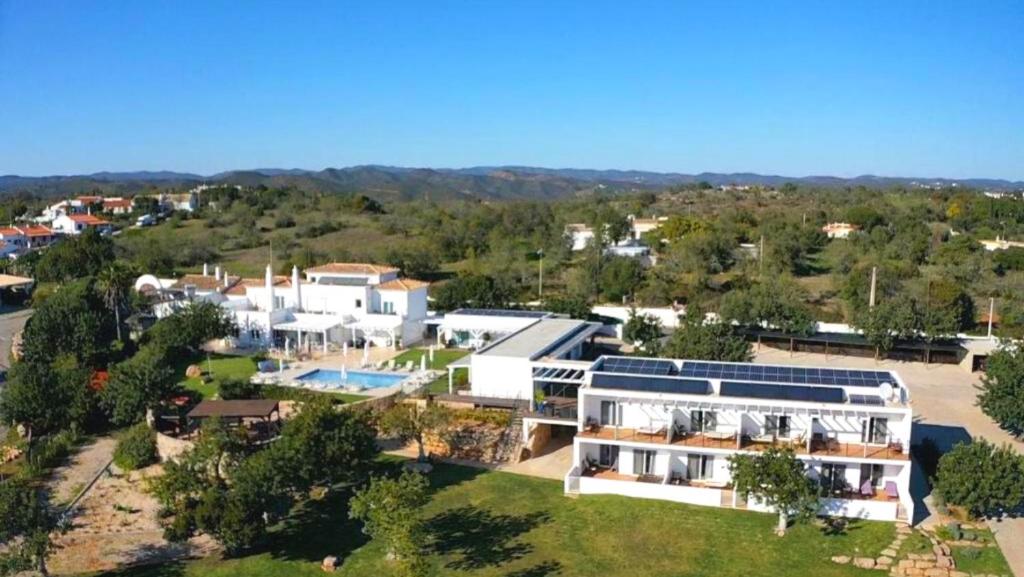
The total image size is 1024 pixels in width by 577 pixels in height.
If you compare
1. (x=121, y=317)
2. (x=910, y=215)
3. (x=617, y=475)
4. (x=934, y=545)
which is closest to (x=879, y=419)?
(x=934, y=545)

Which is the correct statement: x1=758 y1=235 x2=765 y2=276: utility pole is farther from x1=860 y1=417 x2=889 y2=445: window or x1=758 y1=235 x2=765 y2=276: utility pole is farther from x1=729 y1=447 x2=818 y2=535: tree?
x1=729 y1=447 x2=818 y2=535: tree

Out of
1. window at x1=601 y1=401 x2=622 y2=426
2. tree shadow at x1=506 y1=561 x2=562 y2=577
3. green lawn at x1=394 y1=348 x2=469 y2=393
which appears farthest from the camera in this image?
green lawn at x1=394 y1=348 x2=469 y2=393

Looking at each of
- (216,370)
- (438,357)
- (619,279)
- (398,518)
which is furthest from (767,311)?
(216,370)

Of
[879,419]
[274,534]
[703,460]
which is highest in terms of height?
[879,419]

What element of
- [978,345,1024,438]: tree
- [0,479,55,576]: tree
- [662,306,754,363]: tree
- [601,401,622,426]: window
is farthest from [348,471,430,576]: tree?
[978,345,1024,438]: tree

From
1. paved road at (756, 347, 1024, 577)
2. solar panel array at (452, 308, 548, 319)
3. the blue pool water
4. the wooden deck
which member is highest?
solar panel array at (452, 308, 548, 319)

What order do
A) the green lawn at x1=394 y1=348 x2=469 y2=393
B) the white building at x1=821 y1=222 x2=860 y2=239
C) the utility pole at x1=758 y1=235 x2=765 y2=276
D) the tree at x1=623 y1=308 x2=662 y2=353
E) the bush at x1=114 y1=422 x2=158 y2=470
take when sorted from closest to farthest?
the bush at x1=114 y1=422 x2=158 y2=470 → the green lawn at x1=394 y1=348 x2=469 y2=393 → the tree at x1=623 y1=308 x2=662 y2=353 → the utility pole at x1=758 y1=235 x2=765 y2=276 → the white building at x1=821 y1=222 x2=860 y2=239

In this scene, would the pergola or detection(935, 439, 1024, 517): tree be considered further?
the pergola

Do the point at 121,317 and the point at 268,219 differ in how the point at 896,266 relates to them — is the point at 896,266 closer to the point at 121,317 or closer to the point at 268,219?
the point at 121,317
